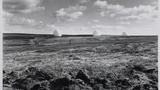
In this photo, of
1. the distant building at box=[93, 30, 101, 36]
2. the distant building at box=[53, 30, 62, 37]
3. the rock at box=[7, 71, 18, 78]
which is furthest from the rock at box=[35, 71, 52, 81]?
the distant building at box=[93, 30, 101, 36]

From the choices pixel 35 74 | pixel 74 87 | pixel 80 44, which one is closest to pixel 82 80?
pixel 74 87

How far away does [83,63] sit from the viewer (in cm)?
370

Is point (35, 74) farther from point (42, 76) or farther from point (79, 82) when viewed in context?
point (79, 82)

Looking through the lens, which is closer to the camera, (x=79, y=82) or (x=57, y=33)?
(x=79, y=82)

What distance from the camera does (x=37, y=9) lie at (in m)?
3.72

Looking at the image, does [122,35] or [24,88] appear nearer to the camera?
[24,88]

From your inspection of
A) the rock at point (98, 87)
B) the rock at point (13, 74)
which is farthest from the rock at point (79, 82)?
the rock at point (13, 74)

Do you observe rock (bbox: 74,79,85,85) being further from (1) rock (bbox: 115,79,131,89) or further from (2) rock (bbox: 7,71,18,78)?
(2) rock (bbox: 7,71,18,78)

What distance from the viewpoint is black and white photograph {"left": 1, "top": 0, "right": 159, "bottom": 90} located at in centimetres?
361

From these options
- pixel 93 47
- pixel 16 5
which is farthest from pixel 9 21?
pixel 93 47

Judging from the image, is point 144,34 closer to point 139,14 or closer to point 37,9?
point 139,14

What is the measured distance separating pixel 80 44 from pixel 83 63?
1.10ft

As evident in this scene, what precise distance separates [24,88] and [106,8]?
1.84 m

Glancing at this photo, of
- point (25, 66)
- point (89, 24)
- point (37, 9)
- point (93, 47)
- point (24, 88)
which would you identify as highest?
point (37, 9)
